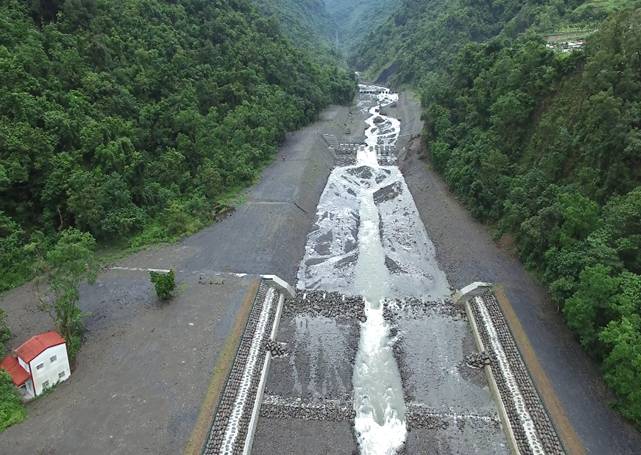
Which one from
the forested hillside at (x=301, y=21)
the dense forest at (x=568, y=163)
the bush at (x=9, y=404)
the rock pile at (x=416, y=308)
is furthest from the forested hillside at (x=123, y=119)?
the forested hillside at (x=301, y=21)

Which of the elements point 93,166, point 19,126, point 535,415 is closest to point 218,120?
point 93,166

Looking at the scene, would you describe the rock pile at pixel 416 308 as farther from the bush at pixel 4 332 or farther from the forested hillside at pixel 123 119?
the bush at pixel 4 332

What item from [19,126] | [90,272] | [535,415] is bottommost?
[535,415]

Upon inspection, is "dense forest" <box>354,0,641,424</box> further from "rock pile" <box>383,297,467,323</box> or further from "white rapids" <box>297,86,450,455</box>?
"white rapids" <box>297,86,450,455</box>

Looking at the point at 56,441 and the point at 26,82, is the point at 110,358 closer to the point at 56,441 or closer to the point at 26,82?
the point at 56,441

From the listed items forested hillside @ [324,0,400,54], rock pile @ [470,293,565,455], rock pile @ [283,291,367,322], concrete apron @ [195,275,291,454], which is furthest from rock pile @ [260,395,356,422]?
forested hillside @ [324,0,400,54]

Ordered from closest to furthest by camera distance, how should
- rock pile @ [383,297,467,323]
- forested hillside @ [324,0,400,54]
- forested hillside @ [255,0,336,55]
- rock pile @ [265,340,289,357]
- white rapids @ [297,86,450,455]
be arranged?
white rapids @ [297,86,450,455] < rock pile @ [265,340,289,357] < rock pile @ [383,297,467,323] < forested hillside @ [255,0,336,55] < forested hillside @ [324,0,400,54]

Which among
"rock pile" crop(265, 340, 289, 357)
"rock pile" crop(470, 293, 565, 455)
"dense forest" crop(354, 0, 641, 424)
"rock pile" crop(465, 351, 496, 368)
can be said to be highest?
"dense forest" crop(354, 0, 641, 424)
